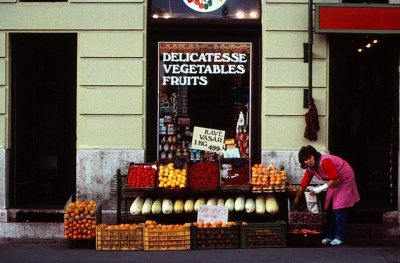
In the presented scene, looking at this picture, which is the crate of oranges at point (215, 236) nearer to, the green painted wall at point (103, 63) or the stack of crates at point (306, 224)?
the stack of crates at point (306, 224)

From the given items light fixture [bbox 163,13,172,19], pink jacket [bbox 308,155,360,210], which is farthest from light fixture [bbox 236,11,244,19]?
pink jacket [bbox 308,155,360,210]

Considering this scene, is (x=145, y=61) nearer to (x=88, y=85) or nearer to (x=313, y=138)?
(x=88, y=85)

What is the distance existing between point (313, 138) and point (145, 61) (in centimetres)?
311

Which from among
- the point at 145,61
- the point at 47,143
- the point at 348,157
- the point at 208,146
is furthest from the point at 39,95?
the point at 348,157

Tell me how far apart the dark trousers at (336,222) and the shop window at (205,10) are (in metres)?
3.61

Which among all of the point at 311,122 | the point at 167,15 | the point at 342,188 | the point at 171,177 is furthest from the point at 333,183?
the point at 167,15

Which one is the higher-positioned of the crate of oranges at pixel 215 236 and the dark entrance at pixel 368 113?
the dark entrance at pixel 368 113

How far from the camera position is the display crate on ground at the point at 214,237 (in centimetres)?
1059

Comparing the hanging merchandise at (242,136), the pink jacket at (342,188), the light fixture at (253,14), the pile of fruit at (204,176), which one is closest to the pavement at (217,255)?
the pink jacket at (342,188)

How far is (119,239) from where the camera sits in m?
10.6

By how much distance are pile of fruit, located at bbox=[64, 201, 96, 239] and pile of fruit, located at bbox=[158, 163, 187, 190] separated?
1.19m

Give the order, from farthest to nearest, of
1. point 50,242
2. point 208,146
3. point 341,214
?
point 208,146 < point 50,242 < point 341,214

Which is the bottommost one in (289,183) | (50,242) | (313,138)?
(50,242)

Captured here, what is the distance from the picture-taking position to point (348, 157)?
12.6 m
